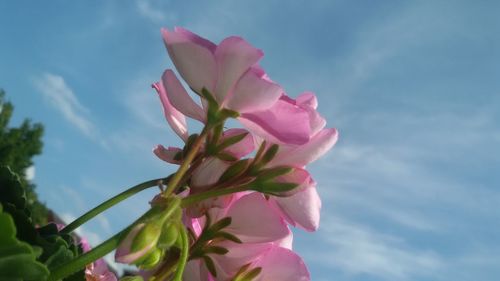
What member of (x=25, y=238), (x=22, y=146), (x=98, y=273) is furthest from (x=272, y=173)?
(x=22, y=146)

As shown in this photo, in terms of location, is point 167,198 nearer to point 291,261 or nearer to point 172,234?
point 172,234

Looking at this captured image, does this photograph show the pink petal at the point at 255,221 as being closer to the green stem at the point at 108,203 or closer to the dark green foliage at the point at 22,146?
the green stem at the point at 108,203

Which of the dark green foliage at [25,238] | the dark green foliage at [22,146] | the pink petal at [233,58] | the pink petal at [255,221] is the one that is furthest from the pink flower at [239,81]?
the dark green foliage at [22,146]

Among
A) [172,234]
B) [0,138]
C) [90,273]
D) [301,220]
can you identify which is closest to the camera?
Result: [172,234]

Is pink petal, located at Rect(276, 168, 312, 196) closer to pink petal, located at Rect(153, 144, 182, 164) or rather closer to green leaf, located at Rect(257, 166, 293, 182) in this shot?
green leaf, located at Rect(257, 166, 293, 182)

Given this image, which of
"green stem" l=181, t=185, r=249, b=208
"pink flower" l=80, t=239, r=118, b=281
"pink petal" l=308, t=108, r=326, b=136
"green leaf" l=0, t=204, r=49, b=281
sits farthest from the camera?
"pink flower" l=80, t=239, r=118, b=281

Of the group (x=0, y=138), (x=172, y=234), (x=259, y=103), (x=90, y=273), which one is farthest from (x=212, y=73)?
(x=0, y=138)

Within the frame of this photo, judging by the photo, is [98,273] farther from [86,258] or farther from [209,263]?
[86,258]

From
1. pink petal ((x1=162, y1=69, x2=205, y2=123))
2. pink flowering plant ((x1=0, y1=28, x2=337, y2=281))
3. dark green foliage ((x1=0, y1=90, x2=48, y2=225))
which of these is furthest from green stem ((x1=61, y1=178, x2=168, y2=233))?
dark green foliage ((x1=0, y1=90, x2=48, y2=225))
